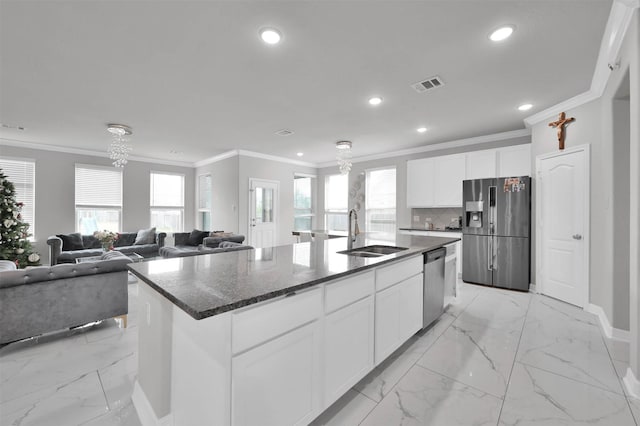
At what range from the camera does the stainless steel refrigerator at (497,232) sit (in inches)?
163

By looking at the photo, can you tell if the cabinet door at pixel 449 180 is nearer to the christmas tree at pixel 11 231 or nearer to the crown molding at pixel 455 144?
the crown molding at pixel 455 144

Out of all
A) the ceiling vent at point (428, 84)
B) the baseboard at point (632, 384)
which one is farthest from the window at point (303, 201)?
the baseboard at point (632, 384)

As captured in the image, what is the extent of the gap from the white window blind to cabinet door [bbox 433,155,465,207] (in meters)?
7.48

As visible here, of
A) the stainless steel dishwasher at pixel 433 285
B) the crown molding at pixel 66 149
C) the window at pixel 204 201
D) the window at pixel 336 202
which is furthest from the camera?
the window at pixel 204 201

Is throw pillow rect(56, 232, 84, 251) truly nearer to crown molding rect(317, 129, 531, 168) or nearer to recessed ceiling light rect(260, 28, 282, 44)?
recessed ceiling light rect(260, 28, 282, 44)

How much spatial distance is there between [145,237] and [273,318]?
254 inches

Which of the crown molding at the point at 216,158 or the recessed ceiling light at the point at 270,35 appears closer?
the recessed ceiling light at the point at 270,35

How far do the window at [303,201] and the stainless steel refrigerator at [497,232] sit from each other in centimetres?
448

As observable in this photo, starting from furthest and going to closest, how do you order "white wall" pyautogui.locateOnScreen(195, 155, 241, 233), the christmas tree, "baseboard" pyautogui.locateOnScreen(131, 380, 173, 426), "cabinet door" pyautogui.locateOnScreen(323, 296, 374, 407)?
1. "white wall" pyautogui.locateOnScreen(195, 155, 241, 233)
2. the christmas tree
3. "cabinet door" pyautogui.locateOnScreen(323, 296, 374, 407)
4. "baseboard" pyautogui.locateOnScreen(131, 380, 173, 426)

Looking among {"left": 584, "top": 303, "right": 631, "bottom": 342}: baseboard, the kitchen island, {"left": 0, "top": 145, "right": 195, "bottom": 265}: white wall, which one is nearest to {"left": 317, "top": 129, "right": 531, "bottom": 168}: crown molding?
{"left": 584, "top": 303, "right": 631, "bottom": 342}: baseboard

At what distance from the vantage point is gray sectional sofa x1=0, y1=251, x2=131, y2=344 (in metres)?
2.30

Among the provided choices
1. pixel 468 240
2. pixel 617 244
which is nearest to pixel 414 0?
pixel 617 244

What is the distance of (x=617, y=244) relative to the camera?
8.93ft

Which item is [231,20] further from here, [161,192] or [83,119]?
[161,192]
